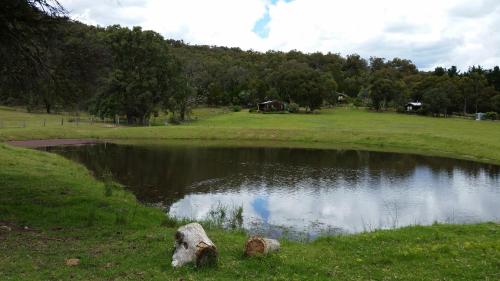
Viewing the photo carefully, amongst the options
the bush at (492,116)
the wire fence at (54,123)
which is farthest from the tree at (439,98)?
the wire fence at (54,123)

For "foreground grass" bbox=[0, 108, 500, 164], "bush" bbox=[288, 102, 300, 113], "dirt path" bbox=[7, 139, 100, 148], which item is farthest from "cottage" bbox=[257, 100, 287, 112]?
"dirt path" bbox=[7, 139, 100, 148]

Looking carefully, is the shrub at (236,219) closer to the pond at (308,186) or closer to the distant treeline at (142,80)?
the pond at (308,186)

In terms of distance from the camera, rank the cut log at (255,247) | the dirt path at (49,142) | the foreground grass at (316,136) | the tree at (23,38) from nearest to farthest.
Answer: the cut log at (255,247), the tree at (23,38), the dirt path at (49,142), the foreground grass at (316,136)

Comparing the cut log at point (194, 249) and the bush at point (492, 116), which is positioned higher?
the bush at point (492, 116)

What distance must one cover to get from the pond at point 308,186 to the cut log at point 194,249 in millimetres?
8673

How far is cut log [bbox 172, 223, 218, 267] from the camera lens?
462 inches

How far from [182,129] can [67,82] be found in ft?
175

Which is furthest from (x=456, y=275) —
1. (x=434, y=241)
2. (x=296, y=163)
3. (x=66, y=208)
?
(x=296, y=163)

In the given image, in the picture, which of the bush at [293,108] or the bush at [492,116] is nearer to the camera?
the bush at [492,116]

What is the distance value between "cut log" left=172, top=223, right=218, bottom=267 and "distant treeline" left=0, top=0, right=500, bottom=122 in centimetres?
1160

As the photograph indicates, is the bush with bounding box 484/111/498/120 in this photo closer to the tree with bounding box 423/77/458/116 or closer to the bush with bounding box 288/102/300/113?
the tree with bounding box 423/77/458/116

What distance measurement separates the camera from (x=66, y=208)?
18.7 metres

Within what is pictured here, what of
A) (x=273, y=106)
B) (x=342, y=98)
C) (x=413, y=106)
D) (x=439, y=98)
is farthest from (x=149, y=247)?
(x=342, y=98)

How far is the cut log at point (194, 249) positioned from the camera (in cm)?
1174
